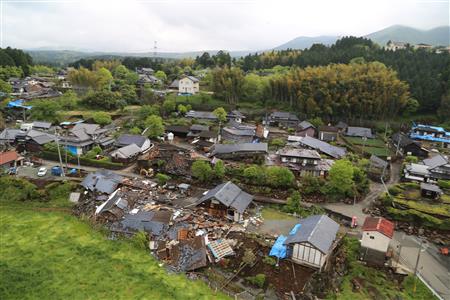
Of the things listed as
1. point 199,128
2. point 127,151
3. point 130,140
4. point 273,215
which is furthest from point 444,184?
point 130,140

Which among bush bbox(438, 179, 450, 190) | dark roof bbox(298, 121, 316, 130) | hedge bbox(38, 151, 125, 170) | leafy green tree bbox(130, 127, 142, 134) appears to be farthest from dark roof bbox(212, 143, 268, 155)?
bush bbox(438, 179, 450, 190)

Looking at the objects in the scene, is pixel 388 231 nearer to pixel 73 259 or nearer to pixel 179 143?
pixel 73 259

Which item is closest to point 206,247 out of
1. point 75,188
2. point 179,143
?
point 75,188

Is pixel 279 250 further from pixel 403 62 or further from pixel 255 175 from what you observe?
pixel 403 62

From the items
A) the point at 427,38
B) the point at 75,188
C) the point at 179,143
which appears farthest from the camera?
the point at 427,38

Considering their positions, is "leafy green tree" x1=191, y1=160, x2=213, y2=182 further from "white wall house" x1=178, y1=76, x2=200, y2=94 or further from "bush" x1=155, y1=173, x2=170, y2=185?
"white wall house" x1=178, y1=76, x2=200, y2=94

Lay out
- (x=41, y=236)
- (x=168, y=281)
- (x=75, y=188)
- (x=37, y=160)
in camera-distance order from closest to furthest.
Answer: (x=168, y=281)
(x=41, y=236)
(x=75, y=188)
(x=37, y=160)

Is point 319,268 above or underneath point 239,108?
underneath
